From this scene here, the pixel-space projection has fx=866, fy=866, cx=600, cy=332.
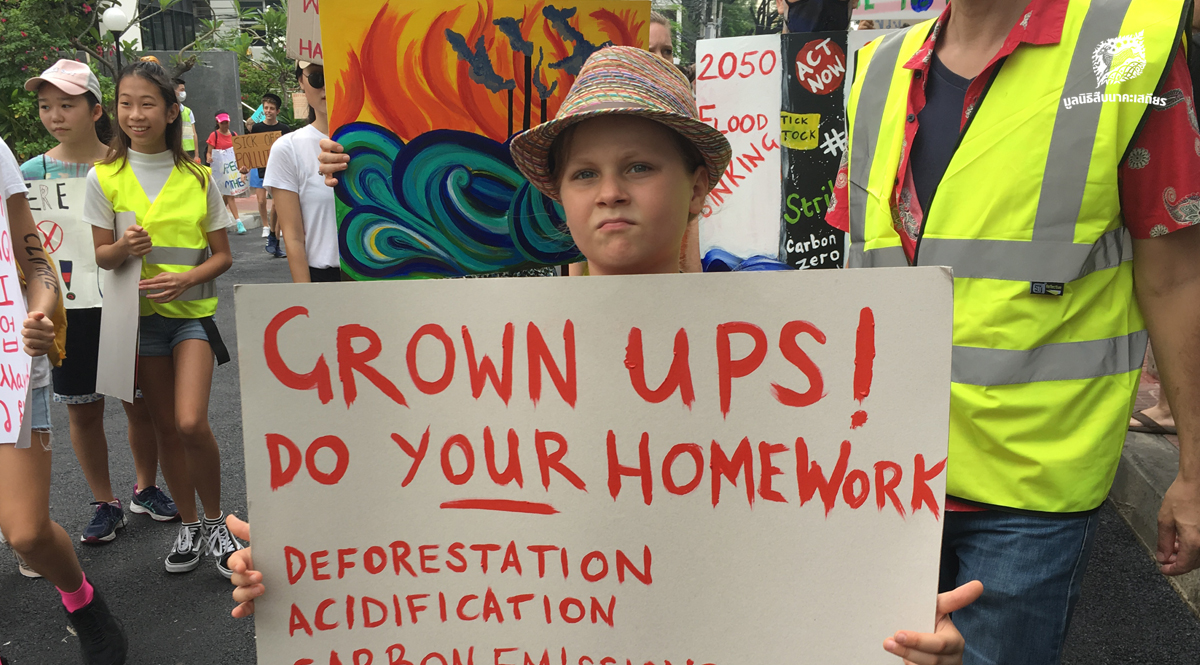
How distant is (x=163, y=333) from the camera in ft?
11.3

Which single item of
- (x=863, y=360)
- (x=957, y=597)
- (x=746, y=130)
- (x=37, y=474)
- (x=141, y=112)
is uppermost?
(x=141, y=112)

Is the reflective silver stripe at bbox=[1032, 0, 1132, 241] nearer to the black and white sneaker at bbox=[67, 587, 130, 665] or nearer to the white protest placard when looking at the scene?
the black and white sneaker at bbox=[67, 587, 130, 665]

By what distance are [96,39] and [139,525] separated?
18.2 meters

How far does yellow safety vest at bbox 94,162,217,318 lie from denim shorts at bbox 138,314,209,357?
0.03 meters

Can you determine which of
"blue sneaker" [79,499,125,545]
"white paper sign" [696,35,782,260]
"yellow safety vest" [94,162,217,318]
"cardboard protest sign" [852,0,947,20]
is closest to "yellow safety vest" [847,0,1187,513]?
"white paper sign" [696,35,782,260]

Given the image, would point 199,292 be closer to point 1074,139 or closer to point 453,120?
point 453,120

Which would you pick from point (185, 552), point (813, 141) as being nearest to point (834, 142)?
point (813, 141)

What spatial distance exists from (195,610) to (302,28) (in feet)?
7.58

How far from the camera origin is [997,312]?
1565 millimetres

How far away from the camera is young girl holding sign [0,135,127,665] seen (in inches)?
93.1

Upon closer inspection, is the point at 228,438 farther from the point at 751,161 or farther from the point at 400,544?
the point at 400,544

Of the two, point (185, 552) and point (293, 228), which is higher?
point (293, 228)

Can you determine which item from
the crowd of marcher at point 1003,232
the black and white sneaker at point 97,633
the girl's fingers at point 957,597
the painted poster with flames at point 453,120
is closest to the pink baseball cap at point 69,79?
the black and white sneaker at point 97,633

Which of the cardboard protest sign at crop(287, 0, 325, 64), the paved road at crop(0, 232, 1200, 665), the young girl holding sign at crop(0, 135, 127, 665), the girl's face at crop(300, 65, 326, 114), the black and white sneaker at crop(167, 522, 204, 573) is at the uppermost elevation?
the cardboard protest sign at crop(287, 0, 325, 64)
